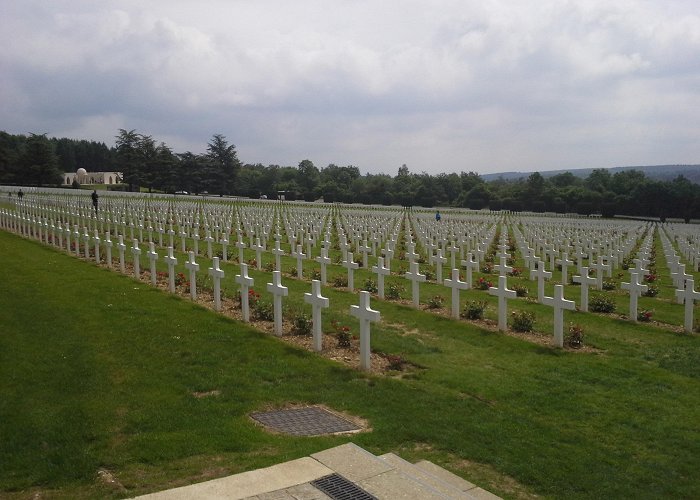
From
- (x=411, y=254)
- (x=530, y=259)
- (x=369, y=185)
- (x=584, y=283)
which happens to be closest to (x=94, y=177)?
(x=369, y=185)

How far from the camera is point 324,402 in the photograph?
626cm

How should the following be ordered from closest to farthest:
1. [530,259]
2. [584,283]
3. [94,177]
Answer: [584,283]
[530,259]
[94,177]

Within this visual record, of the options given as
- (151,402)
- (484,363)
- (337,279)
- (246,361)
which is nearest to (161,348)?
(246,361)

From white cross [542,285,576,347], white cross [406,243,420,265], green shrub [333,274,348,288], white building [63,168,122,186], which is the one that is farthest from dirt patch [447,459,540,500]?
white building [63,168,122,186]

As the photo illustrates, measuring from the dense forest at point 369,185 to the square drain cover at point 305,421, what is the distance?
58.4 meters

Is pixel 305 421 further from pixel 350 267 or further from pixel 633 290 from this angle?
pixel 633 290

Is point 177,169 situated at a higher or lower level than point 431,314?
higher

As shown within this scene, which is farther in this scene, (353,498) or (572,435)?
(572,435)

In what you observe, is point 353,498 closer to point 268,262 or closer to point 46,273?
point 46,273

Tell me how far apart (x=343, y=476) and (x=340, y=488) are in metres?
0.18

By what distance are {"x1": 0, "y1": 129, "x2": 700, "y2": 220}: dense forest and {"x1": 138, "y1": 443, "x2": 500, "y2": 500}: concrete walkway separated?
59.3m

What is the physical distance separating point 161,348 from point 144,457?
3.35 m

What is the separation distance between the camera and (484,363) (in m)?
7.82

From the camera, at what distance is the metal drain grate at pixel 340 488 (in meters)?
3.77
